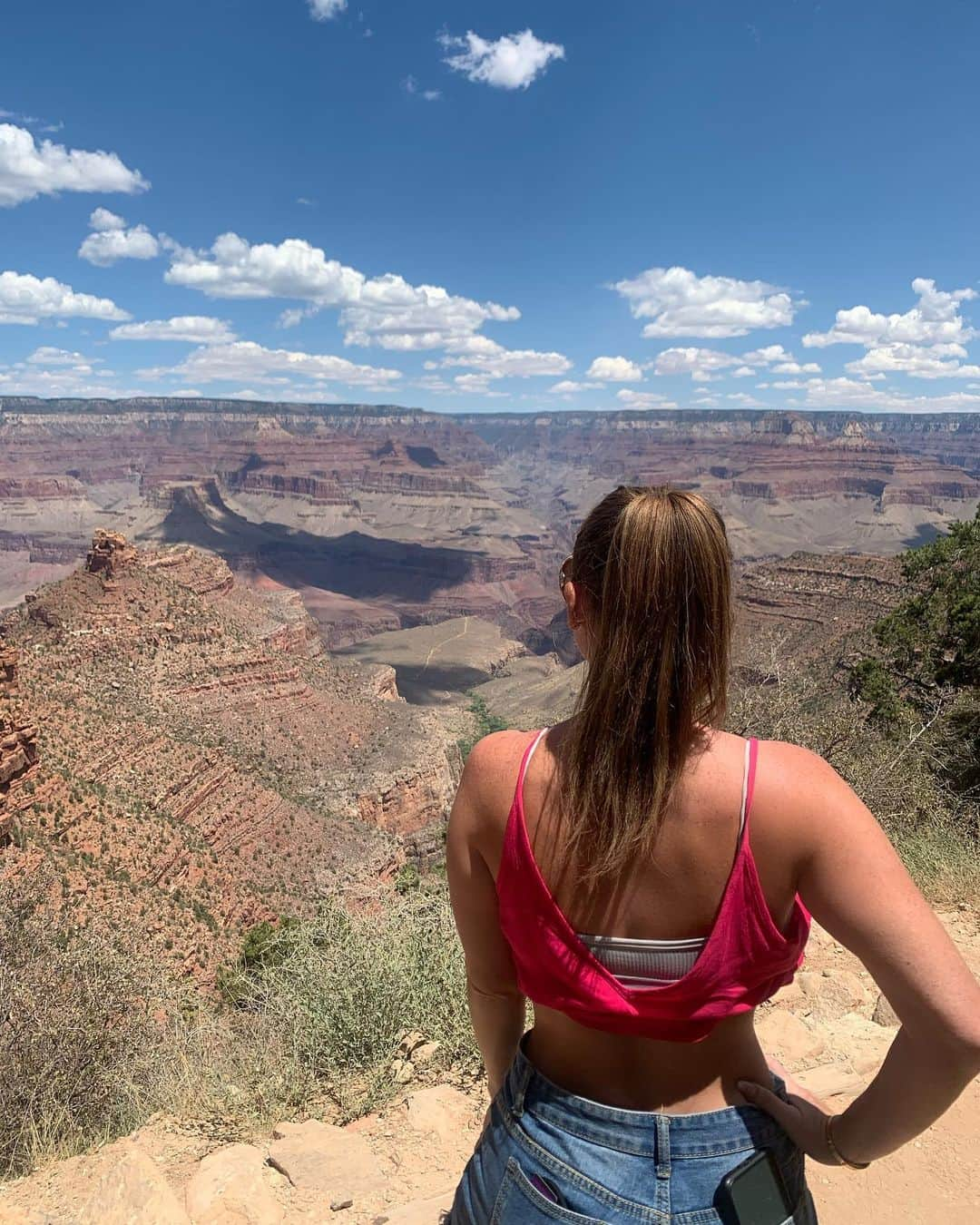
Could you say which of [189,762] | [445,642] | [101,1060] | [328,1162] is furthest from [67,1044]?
[445,642]

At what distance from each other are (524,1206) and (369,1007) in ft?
14.8

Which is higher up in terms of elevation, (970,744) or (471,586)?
(970,744)

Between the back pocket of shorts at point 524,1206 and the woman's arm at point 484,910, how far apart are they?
0.35 meters

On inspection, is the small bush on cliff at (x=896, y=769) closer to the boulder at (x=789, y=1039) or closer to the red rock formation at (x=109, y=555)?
the boulder at (x=789, y=1039)

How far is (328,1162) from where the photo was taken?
408 cm

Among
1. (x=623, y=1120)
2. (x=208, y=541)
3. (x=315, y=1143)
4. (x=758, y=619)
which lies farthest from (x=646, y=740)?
(x=208, y=541)

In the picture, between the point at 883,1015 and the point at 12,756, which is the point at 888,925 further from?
the point at 12,756

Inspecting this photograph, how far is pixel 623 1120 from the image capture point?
164cm

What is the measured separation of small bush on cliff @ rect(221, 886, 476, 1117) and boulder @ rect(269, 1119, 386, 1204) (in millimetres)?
426

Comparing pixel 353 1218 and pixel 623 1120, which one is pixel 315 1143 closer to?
pixel 353 1218

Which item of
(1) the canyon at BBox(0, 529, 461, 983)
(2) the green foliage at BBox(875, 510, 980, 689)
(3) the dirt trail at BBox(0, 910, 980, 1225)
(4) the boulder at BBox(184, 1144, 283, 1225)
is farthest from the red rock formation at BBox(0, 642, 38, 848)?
(2) the green foliage at BBox(875, 510, 980, 689)

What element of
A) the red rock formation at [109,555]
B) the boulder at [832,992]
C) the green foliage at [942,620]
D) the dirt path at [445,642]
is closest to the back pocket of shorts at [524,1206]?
the boulder at [832,992]

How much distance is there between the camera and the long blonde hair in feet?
5.01

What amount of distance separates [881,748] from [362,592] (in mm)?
149254
